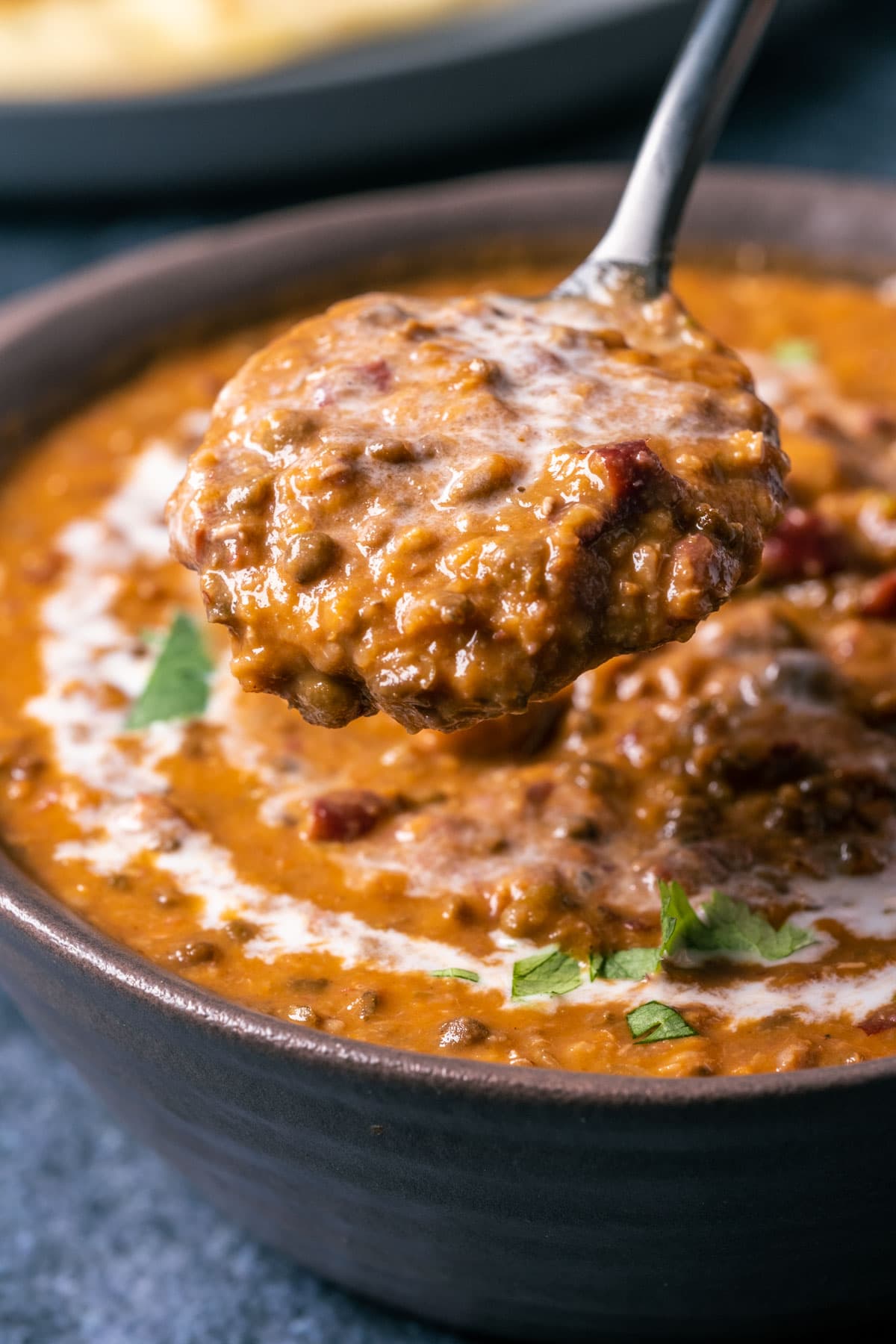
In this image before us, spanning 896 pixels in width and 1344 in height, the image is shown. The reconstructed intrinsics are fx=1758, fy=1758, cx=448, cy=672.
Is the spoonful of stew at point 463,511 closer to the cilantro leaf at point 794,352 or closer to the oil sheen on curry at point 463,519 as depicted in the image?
the oil sheen on curry at point 463,519

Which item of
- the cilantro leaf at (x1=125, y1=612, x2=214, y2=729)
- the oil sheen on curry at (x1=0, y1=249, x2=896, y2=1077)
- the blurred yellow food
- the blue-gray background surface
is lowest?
the blue-gray background surface

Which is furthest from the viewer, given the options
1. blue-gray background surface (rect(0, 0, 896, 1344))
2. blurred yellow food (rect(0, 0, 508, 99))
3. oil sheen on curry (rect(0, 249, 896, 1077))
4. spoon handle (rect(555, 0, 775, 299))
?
blurred yellow food (rect(0, 0, 508, 99))

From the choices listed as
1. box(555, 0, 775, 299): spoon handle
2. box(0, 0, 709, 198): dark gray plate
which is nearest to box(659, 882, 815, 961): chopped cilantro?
box(555, 0, 775, 299): spoon handle

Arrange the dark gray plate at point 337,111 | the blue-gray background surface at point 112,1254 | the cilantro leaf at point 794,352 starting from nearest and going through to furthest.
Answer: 1. the blue-gray background surface at point 112,1254
2. the cilantro leaf at point 794,352
3. the dark gray plate at point 337,111

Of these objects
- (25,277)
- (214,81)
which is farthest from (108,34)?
(25,277)

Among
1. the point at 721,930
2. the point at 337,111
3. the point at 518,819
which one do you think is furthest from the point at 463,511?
the point at 337,111

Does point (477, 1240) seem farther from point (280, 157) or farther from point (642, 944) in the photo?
point (280, 157)

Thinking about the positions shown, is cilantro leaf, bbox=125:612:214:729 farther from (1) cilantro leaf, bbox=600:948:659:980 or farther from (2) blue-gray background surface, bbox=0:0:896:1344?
(1) cilantro leaf, bbox=600:948:659:980

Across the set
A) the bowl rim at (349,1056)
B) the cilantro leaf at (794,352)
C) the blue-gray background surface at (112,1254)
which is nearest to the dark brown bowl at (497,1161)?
the bowl rim at (349,1056)
